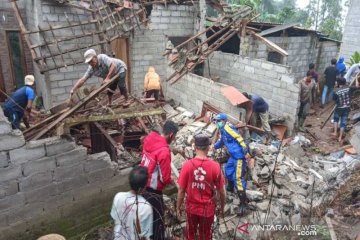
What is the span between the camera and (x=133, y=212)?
2.98 meters

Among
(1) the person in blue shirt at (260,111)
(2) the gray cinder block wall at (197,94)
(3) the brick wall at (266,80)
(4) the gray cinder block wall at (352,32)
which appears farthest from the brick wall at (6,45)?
(4) the gray cinder block wall at (352,32)

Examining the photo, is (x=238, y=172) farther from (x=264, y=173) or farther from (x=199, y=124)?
(x=199, y=124)

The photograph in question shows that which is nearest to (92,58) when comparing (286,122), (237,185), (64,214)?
(64,214)

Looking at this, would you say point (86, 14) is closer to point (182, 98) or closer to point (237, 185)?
point (182, 98)

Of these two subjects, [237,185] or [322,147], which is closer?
[237,185]

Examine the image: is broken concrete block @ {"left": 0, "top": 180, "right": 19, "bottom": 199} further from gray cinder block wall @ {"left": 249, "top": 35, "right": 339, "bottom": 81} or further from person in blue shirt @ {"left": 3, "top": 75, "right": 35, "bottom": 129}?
gray cinder block wall @ {"left": 249, "top": 35, "right": 339, "bottom": 81}

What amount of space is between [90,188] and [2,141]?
148cm

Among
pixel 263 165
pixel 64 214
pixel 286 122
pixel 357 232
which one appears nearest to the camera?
pixel 357 232

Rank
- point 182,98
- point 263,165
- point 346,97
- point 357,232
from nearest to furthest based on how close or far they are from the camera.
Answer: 1. point 357,232
2. point 263,165
3. point 346,97
4. point 182,98

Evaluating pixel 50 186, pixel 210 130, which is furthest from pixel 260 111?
pixel 50 186

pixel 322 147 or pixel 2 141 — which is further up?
pixel 2 141

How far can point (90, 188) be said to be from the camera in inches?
184

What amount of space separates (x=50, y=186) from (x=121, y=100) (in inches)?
83.7

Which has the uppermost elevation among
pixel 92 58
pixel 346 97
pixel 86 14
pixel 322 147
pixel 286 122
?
pixel 86 14
